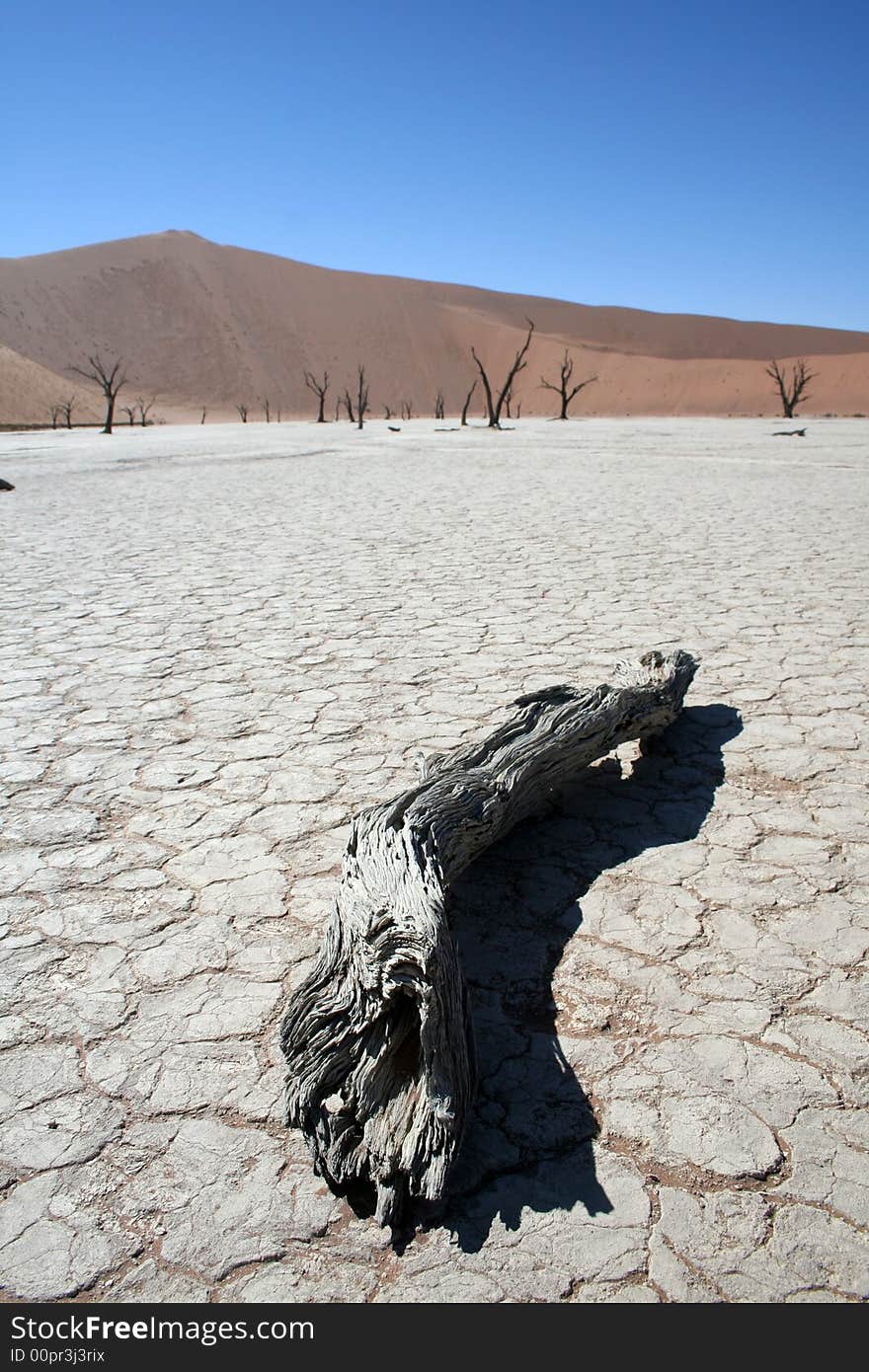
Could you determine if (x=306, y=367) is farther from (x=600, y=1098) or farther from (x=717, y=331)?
(x=600, y=1098)

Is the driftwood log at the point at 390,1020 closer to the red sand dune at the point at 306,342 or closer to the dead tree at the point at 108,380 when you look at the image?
the dead tree at the point at 108,380

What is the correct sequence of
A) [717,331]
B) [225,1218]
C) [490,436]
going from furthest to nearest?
1. [717,331]
2. [490,436]
3. [225,1218]

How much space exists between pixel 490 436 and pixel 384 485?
14.1 m

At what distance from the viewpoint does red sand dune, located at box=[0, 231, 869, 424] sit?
66812 millimetres

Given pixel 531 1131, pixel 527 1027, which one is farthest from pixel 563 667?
pixel 531 1131

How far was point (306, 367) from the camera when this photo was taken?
243 feet

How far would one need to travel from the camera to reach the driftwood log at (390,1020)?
1.61 m

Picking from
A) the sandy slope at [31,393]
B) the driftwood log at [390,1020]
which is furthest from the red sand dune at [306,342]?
the driftwood log at [390,1020]

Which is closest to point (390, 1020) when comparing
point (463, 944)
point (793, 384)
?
point (463, 944)
